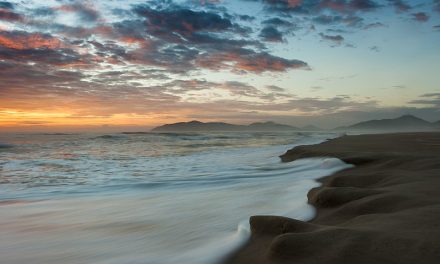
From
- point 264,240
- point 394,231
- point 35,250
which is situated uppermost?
point 394,231

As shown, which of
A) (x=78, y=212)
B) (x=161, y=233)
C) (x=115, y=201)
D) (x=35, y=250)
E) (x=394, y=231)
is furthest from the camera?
(x=115, y=201)

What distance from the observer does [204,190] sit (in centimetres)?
686

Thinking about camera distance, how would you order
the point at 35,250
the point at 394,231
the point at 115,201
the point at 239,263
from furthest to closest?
the point at 115,201, the point at 35,250, the point at 239,263, the point at 394,231

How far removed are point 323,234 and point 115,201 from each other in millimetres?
4282

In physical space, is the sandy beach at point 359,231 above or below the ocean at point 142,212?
above

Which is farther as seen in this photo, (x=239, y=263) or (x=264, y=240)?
(x=264, y=240)

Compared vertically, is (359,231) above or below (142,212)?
above

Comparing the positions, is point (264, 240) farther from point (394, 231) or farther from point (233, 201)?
point (233, 201)

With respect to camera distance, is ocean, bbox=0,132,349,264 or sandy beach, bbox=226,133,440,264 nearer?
sandy beach, bbox=226,133,440,264

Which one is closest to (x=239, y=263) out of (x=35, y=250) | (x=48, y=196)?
(x=35, y=250)

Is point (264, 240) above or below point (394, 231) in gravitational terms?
below

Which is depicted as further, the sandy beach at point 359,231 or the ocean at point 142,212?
the ocean at point 142,212

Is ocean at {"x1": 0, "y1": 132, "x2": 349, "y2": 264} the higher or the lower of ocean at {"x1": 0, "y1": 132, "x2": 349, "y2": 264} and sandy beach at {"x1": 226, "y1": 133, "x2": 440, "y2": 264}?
the lower

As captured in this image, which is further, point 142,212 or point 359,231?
point 142,212
